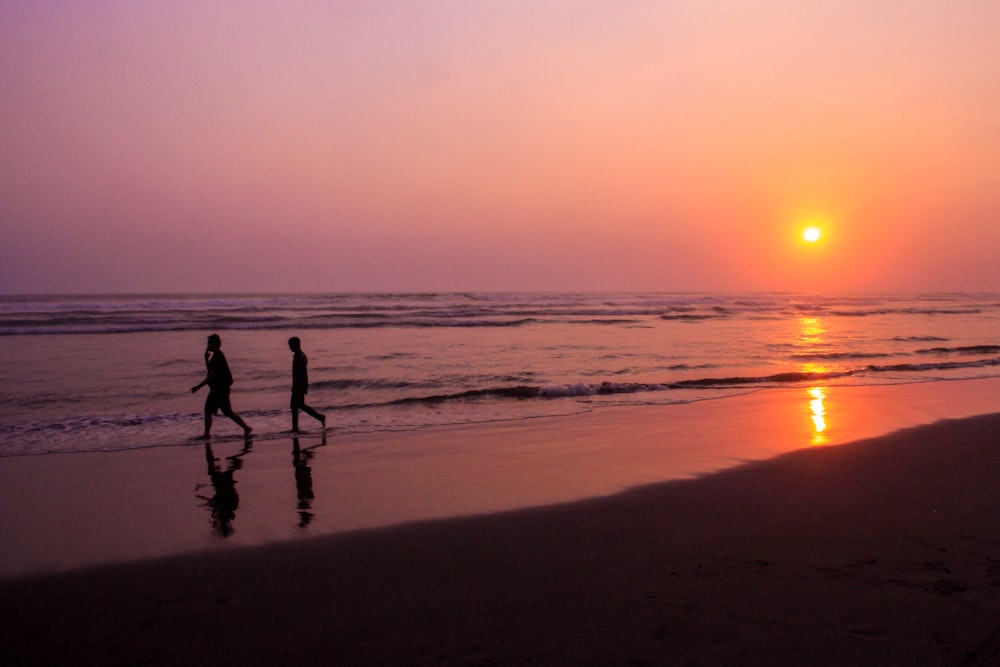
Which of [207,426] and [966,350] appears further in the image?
[966,350]

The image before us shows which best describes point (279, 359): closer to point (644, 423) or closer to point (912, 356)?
point (644, 423)

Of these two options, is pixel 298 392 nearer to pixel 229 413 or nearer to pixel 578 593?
pixel 229 413

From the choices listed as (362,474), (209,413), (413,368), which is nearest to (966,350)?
(413,368)

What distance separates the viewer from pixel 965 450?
8.80m

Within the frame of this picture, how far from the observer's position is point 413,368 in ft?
62.8

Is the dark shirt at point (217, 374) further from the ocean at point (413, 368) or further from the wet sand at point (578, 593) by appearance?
the wet sand at point (578, 593)

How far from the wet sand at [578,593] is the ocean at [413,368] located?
571cm

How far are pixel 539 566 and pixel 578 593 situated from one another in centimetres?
58

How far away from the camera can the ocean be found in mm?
12323

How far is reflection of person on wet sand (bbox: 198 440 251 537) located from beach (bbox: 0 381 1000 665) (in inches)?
4.8

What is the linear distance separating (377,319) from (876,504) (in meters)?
35.2

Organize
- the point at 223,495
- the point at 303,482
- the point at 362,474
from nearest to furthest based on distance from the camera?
1. the point at 223,495
2. the point at 303,482
3. the point at 362,474

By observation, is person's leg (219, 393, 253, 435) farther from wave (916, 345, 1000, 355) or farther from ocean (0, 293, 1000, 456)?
wave (916, 345, 1000, 355)

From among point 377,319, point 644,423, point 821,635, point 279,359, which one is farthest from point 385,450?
point 377,319
